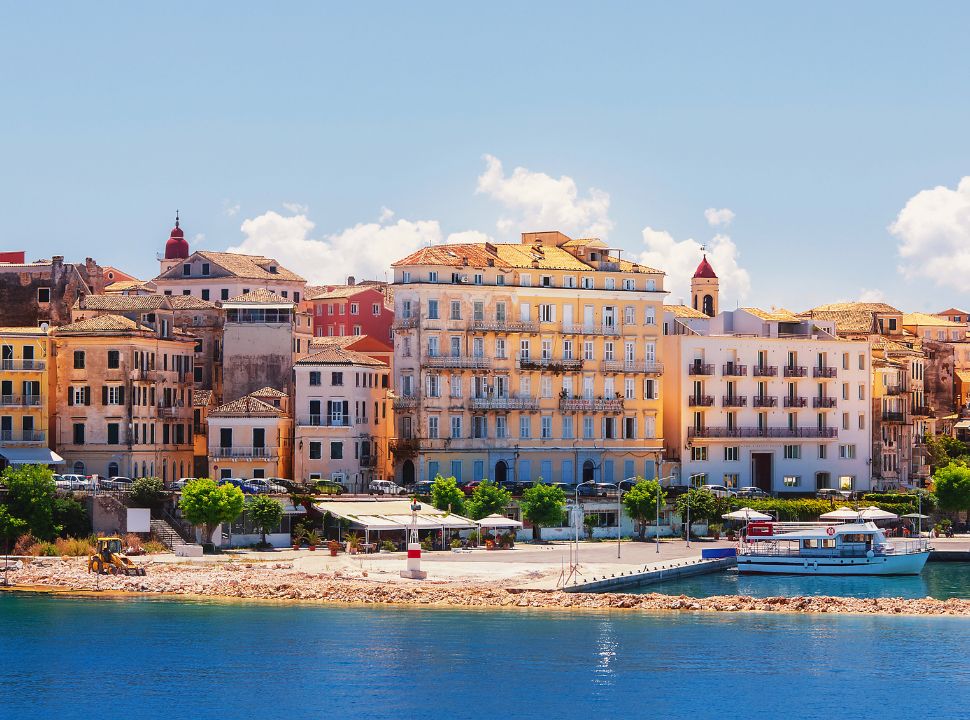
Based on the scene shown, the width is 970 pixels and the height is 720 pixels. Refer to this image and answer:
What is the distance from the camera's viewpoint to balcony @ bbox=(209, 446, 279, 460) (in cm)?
11769

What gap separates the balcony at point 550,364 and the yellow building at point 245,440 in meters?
16.8

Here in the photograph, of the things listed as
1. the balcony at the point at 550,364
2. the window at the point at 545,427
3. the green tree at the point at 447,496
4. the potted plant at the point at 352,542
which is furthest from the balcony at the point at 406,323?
the potted plant at the point at 352,542

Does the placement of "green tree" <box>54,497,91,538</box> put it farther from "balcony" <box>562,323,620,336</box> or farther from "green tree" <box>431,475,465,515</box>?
"balcony" <box>562,323,620,336</box>

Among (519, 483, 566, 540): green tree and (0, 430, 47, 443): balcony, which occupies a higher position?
(0, 430, 47, 443): balcony

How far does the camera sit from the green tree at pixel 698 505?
12281 centimetres

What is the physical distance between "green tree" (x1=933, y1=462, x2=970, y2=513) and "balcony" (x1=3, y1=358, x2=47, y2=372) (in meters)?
58.9

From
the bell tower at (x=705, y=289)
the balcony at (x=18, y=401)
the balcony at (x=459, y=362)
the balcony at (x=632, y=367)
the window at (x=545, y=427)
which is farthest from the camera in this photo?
Result: the bell tower at (x=705, y=289)

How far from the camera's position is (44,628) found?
8769 centimetres

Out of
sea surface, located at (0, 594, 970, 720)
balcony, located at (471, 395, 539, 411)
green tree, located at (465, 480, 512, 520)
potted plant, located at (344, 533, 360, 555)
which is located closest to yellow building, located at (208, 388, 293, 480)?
potted plant, located at (344, 533, 360, 555)

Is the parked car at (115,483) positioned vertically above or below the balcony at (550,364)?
below

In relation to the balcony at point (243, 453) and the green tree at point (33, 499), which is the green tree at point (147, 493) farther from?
the balcony at point (243, 453)

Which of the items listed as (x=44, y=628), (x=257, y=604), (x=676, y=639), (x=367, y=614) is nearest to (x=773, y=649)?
(x=676, y=639)

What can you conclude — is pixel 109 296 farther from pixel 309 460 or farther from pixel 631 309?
pixel 631 309

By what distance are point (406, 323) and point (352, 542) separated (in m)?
20.2
